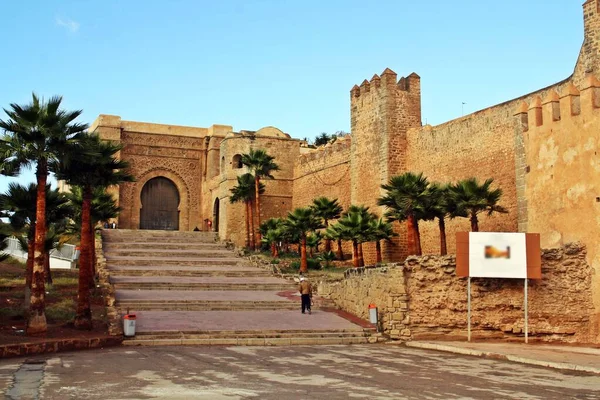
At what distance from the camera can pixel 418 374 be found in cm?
944

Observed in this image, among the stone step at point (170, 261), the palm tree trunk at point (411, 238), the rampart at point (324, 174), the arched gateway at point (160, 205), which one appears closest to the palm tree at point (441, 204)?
the palm tree trunk at point (411, 238)

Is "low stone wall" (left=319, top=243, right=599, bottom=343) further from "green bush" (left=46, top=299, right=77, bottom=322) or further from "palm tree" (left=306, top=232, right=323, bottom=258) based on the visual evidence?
"palm tree" (left=306, top=232, right=323, bottom=258)

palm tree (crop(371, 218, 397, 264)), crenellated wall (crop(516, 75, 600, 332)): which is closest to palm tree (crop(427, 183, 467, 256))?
palm tree (crop(371, 218, 397, 264))

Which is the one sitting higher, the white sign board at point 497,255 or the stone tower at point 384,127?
the stone tower at point 384,127

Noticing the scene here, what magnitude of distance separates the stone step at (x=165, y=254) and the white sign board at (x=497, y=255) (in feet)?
51.2

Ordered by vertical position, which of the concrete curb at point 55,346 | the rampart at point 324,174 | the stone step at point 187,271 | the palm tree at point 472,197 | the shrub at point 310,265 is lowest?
the concrete curb at point 55,346

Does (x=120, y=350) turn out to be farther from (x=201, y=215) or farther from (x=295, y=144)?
(x=201, y=215)

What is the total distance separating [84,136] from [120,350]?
14.8ft

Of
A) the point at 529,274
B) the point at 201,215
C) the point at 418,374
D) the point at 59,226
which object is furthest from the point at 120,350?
the point at 201,215

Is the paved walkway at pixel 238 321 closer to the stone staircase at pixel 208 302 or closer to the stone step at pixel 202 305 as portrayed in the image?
the stone staircase at pixel 208 302

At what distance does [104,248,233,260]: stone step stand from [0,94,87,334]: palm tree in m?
12.9

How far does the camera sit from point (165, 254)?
27.8 m

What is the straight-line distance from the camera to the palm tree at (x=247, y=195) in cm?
3306

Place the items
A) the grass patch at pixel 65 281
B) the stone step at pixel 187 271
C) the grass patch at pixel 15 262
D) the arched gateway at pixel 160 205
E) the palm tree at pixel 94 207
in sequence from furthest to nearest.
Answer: the arched gateway at pixel 160 205, the grass patch at pixel 15 262, the stone step at pixel 187 271, the palm tree at pixel 94 207, the grass patch at pixel 65 281
